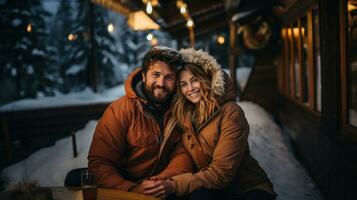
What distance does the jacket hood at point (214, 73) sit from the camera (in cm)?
374

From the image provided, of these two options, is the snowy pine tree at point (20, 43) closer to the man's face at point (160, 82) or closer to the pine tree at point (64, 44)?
the pine tree at point (64, 44)

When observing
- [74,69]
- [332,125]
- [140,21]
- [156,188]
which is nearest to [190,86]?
[156,188]

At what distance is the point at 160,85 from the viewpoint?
405 cm

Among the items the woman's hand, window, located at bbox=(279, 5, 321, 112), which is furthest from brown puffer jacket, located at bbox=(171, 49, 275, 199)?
window, located at bbox=(279, 5, 321, 112)

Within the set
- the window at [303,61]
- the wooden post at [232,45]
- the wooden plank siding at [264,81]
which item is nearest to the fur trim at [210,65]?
the window at [303,61]

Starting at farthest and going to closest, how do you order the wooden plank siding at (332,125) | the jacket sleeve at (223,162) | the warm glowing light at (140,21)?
1. the warm glowing light at (140,21)
2. the wooden plank siding at (332,125)
3. the jacket sleeve at (223,162)

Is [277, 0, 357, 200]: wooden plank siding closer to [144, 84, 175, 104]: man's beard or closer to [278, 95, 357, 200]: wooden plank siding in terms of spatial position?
[278, 95, 357, 200]: wooden plank siding

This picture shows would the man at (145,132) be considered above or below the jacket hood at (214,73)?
below

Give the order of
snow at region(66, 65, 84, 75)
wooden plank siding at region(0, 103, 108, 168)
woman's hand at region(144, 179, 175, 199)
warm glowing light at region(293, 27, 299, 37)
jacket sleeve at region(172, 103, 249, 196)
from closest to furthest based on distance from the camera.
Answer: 1. woman's hand at region(144, 179, 175, 199)
2. jacket sleeve at region(172, 103, 249, 196)
3. warm glowing light at region(293, 27, 299, 37)
4. wooden plank siding at region(0, 103, 108, 168)
5. snow at region(66, 65, 84, 75)

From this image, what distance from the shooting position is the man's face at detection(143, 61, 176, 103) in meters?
4.06

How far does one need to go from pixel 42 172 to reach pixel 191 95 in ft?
15.9

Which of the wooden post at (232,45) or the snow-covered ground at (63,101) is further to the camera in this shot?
the snow-covered ground at (63,101)

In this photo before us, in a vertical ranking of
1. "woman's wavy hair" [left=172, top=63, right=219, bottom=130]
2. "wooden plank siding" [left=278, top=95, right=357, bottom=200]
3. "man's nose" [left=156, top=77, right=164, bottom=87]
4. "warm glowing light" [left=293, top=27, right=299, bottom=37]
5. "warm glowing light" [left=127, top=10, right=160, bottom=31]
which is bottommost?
"wooden plank siding" [left=278, top=95, right=357, bottom=200]

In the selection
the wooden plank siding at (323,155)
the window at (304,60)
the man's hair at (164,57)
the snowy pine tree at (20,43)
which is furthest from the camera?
the snowy pine tree at (20,43)
